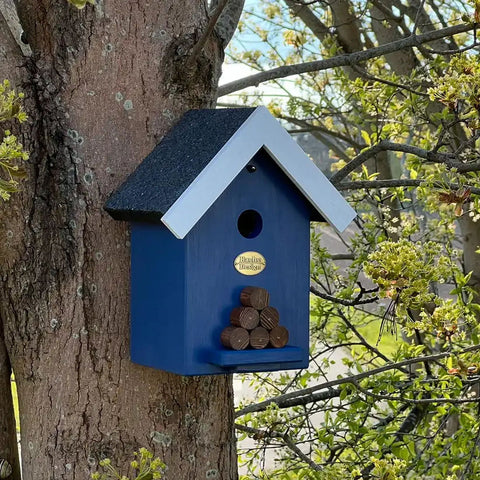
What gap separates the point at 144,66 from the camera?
2.40m

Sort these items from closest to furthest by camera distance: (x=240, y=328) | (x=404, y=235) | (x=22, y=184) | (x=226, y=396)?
(x=240, y=328) < (x=22, y=184) < (x=226, y=396) < (x=404, y=235)

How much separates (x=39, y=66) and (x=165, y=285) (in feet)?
2.15

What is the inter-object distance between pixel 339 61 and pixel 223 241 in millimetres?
1000

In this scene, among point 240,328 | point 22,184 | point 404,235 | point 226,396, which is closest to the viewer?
point 240,328

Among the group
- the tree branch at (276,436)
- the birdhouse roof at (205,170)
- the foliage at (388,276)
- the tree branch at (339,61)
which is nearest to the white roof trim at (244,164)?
the birdhouse roof at (205,170)

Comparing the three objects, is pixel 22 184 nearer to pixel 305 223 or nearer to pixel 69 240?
pixel 69 240

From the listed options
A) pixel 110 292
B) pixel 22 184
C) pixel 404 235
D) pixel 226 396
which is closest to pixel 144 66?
pixel 22 184

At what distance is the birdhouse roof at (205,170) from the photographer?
2096 millimetres

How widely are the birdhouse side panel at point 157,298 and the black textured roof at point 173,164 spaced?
0.07 m

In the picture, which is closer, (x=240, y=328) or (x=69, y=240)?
(x=240, y=328)

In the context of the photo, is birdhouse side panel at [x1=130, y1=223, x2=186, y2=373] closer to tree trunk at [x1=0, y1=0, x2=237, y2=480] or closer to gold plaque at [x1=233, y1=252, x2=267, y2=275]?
tree trunk at [x1=0, y1=0, x2=237, y2=480]

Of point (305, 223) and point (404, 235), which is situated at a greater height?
point (404, 235)

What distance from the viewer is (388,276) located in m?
2.64

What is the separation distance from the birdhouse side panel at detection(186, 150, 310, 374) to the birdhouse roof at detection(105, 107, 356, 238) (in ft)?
0.20
